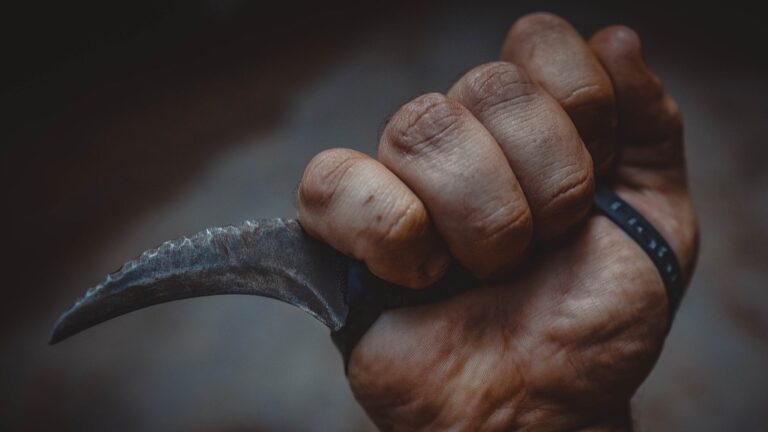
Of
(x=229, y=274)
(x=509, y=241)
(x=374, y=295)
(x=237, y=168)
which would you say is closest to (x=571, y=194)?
(x=509, y=241)

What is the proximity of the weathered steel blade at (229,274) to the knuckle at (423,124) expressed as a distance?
115mm

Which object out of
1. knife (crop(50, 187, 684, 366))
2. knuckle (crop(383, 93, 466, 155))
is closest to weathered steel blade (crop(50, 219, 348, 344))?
knife (crop(50, 187, 684, 366))

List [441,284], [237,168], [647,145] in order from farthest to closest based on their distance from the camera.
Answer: [237,168] < [647,145] < [441,284]

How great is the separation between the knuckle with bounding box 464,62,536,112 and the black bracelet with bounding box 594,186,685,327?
18 centimetres

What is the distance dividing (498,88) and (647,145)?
0.28 metres

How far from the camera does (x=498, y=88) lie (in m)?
0.66

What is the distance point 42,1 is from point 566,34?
31.3 inches

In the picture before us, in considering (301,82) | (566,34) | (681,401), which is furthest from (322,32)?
(681,401)

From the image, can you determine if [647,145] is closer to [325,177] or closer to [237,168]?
[325,177]

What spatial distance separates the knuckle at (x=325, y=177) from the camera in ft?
1.98

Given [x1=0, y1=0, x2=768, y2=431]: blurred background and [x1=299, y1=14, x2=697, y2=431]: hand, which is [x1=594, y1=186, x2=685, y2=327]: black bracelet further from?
[x1=0, y1=0, x2=768, y2=431]: blurred background

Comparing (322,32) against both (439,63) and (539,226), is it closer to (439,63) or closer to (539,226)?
(439,63)

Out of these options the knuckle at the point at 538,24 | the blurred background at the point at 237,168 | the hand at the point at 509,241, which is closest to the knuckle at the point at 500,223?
the hand at the point at 509,241

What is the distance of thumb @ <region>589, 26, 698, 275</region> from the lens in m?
0.78
